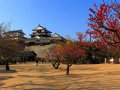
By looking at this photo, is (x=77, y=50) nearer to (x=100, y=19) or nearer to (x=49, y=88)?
(x=49, y=88)

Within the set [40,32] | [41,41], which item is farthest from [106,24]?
[40,32]

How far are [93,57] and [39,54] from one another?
646 inches

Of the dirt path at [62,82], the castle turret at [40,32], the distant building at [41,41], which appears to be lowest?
the dirt path at [62,82]

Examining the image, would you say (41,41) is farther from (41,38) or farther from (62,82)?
(62,82)

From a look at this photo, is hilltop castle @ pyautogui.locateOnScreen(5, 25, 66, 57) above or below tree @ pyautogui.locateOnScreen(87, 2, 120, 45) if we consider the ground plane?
above

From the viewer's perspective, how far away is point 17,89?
23172 millimetres

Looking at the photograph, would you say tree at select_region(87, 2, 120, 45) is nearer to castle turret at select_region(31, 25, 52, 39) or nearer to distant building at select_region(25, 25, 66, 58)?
distant building at select_region(25, 25, 66, 58)

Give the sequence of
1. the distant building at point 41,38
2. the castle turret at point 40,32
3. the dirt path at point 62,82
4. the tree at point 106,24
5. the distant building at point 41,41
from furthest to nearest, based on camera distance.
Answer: the castle turret at point 40,32 → the distant building at point 41,38 → the distant building at point 41,41 → the dirt path at point 62,82 → the tree at point 106,24

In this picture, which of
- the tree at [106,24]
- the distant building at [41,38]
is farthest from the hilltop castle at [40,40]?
the tree at [106,24]

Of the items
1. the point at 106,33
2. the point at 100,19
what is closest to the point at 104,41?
the point at 106,33

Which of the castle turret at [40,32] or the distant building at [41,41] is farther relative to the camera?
the castle turret at [40,32]

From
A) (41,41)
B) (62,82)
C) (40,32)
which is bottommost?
(62,82)

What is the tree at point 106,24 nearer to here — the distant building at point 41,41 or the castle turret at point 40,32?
the distant building at point 41,41

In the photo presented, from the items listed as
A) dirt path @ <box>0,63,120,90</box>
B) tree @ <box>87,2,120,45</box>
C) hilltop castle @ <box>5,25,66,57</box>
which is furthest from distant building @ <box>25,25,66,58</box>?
tree @ <box>87,2,120,45</box>
